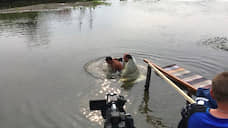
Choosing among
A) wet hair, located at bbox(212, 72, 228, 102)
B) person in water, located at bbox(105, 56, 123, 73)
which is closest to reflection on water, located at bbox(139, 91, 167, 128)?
person in water, located at bbox(105, 56, 123, 73)

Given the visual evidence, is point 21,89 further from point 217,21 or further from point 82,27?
point 217,21

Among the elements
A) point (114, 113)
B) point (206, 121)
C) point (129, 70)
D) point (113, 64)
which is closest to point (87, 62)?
point (113, 64)

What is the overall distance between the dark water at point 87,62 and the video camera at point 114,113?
250 centimetres

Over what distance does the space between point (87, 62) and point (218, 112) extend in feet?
24.7

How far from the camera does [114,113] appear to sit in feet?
7.72

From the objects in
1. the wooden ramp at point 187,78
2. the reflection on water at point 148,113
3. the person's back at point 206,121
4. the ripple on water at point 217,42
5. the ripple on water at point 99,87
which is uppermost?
the person's back at point 206,121

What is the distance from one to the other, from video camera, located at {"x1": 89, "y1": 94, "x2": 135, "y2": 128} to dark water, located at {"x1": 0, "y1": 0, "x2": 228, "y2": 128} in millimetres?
2497

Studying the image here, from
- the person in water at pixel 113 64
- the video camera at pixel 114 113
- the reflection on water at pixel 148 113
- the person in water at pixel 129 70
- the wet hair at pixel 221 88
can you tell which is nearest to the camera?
the wet hair at pixel 221 88

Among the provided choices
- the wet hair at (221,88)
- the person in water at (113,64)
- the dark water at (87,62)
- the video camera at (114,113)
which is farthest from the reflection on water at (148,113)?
the wet hair at (221,88)

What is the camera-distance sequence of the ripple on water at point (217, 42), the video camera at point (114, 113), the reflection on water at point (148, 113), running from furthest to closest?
the ripple on water at point (217, 42), the reflection on water at point (148, 113), the video camera at point (114, 113)

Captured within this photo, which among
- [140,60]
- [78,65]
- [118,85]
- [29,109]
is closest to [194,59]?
[140,60]

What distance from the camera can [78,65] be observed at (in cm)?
887

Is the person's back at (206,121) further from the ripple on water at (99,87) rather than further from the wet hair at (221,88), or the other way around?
the ripple on water at (99,87)

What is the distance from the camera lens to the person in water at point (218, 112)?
1819 millimetres
